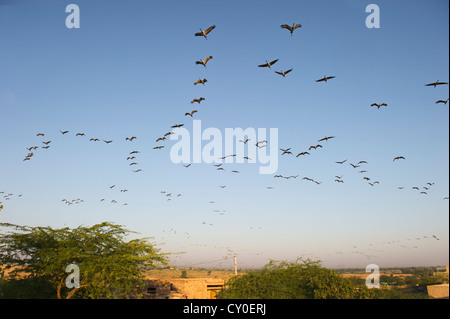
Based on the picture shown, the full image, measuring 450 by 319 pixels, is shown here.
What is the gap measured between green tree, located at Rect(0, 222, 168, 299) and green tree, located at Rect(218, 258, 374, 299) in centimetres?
712

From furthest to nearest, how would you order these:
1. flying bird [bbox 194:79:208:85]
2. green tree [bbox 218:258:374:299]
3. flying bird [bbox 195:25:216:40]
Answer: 1. green tree [bbox 218:258:374:299]
2. flying bird [bbox 194:79:208:85]
3. flying bird [bbox 195:25:216:40]

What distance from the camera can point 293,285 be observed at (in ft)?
88.9

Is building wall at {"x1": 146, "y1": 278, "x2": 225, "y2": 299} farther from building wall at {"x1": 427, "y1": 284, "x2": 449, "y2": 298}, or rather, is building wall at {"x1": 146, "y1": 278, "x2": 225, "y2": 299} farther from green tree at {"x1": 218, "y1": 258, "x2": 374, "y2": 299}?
building wall at {"x1": 427, "y1": 284, "x2": 449, "y2": 298}

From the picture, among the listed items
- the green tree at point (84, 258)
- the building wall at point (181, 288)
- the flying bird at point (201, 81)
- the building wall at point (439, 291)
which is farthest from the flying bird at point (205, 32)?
the building wall at point (439, 291)

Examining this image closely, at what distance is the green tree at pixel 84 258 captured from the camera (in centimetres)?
2211

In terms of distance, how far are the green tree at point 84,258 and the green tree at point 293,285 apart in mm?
7122

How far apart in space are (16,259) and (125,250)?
28.2ft

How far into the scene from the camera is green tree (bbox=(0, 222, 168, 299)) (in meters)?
22.1

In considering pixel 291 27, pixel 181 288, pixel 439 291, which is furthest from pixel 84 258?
pixel 439 291

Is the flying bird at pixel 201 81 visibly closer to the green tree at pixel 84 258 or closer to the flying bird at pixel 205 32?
the flying bird at pixel 205 32

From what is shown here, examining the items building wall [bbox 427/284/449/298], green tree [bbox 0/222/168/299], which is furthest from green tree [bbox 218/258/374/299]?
building wall [bbox 427/284/449/298]
